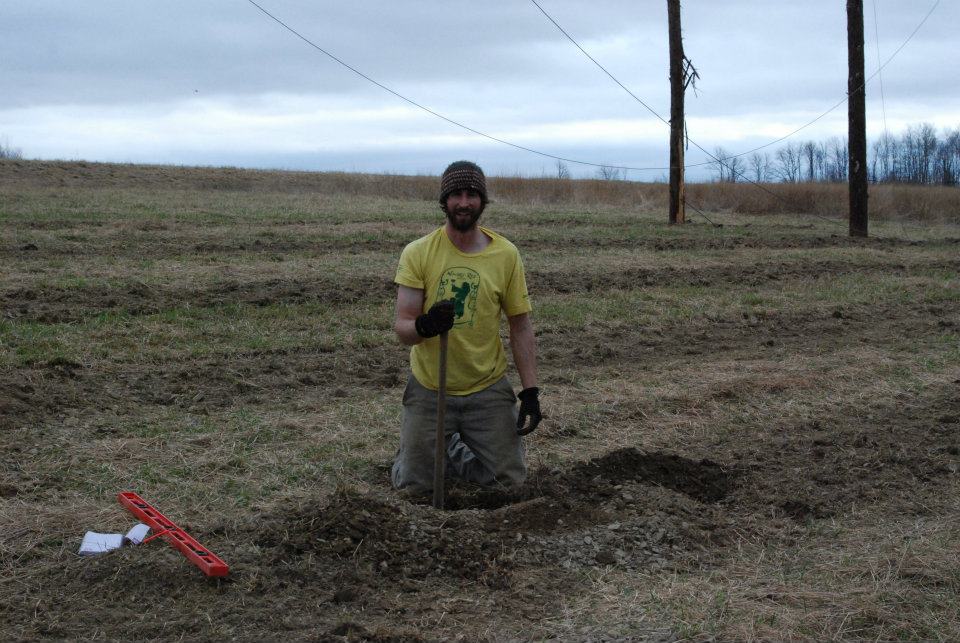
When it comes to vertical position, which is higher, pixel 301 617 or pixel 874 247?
pixel 874 247

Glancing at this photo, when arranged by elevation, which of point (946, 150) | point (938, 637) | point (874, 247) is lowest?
point (938, 637)

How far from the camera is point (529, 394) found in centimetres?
492

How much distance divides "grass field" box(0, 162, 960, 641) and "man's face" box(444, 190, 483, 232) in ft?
4.50

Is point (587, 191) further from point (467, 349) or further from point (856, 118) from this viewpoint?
point (467, 349)

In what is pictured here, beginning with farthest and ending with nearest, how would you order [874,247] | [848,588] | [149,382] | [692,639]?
[874,247] < [149,382] < [848,588] < [692,639]

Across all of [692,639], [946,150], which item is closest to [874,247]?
[692,639]

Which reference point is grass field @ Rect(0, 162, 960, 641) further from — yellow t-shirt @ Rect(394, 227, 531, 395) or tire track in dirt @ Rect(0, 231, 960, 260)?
yellow t-shirt @ Rect(394, 227, 531, 395)

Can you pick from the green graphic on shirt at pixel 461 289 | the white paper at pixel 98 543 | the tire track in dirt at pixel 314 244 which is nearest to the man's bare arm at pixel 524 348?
the green graphic on shirt at pixel 461 289

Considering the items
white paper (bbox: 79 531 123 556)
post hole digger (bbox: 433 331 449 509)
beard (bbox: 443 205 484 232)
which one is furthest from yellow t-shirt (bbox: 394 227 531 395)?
white paper (bbox: 79 531 123 556)

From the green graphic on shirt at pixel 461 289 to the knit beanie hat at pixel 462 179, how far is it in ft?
1.20

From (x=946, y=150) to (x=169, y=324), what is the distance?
47914mm

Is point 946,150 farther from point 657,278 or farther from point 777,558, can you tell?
point 777,558

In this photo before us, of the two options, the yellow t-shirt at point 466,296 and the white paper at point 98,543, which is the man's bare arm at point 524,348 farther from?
the white paper at point 98,543

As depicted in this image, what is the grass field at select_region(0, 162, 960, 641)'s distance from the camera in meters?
3.64
